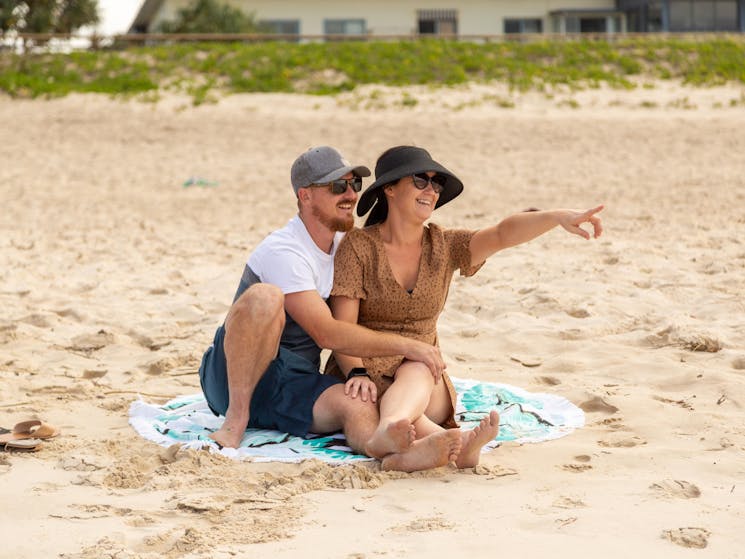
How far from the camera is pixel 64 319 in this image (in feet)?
21.0

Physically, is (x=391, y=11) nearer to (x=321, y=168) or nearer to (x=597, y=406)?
(x=597, y=406)

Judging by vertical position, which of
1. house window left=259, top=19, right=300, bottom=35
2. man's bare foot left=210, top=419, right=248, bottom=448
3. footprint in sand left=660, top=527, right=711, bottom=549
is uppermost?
house window left=259, top=19, right=300, bottom=35

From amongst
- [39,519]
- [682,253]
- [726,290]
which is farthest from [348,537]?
[682,253]

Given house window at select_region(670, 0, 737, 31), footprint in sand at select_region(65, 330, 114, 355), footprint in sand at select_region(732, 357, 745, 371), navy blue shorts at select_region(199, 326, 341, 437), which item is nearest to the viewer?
navy blue shorts at select_region(199, 326, 341, 437)

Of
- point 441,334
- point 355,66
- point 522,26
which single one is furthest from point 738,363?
point 522,26

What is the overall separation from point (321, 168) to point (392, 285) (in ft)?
1.80

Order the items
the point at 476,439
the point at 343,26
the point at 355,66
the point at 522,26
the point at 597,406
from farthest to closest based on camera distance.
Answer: the point at 522,26 < the point at 343,26 < the point at 355,66 < the point at 597,406 < the point at 476,439

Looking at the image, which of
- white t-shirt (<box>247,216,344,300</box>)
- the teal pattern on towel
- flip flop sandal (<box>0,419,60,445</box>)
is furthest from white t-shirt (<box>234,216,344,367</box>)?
flip flop sandal (<box>0,419,60,445</box>)

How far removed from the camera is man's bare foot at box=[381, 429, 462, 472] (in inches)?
146

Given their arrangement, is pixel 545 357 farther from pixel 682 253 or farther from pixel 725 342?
pixel 682 253

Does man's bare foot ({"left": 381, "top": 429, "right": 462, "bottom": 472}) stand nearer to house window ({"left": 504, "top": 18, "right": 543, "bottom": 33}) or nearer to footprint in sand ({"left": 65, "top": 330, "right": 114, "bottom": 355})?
footprint in sand ({"left": 65, "top": 330, "right": 114, "bottom": 355})

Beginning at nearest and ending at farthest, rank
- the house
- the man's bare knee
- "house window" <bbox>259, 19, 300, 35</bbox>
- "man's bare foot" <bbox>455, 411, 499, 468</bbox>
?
"man's bare foot" <bbox>455, 411, 499, 468</bbox> < the man's bare knee < "house window" <bbox>259, 19, 300, 35</bbox> < the house

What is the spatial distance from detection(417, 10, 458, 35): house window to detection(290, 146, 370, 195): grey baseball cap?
24.4m

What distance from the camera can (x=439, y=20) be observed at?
28078 mm
